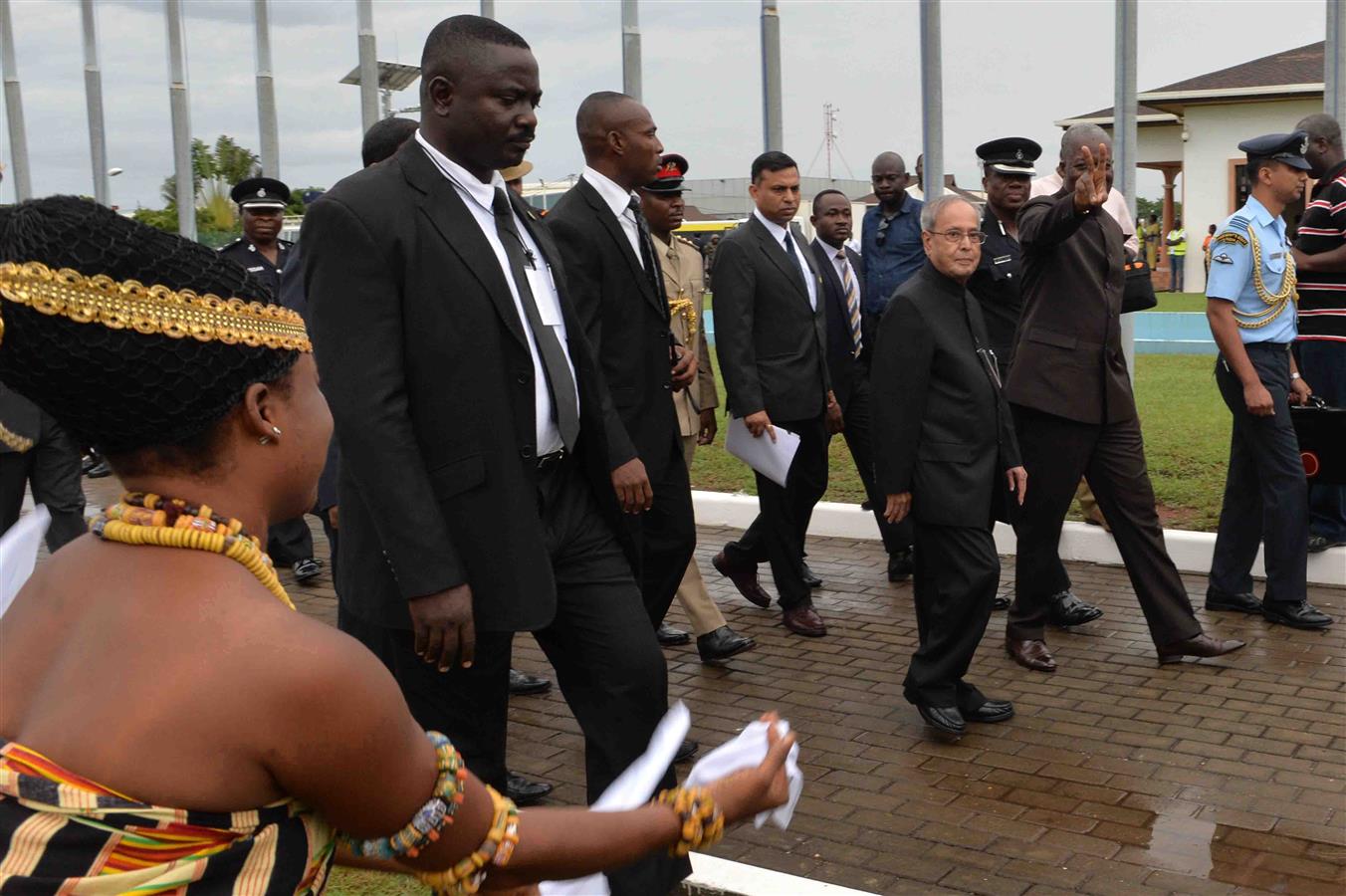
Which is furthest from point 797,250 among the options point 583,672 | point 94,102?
point 94,102

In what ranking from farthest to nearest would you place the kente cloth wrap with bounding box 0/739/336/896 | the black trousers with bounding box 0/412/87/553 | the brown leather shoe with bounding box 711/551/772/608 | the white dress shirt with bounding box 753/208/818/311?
1. the brown leather shoe with bounding box 711/551/772/608
2. the white dress shirt with bounding box 753/208/818/311
3. the black trousers with bounding box 0/412/87/553
4. the kente cloth wrap with bounding box 0/739/336/896

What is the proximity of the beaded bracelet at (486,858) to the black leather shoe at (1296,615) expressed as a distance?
6.10m

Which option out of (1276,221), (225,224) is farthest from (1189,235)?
(1276,221)

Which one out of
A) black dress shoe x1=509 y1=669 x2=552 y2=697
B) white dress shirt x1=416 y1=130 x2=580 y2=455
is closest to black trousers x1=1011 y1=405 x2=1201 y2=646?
black dress shoe x1=509 y1=669 x2=552 y2=697

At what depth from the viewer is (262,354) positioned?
1970 mm

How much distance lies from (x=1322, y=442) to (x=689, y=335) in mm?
3196

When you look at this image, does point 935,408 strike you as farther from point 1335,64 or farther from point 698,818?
point 1335,64

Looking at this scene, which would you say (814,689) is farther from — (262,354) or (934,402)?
(262,354)

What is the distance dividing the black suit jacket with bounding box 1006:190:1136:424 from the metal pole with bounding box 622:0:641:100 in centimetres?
836

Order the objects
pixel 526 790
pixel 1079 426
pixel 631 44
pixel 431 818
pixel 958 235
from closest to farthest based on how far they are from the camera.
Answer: pixel 431 818 < pixel 526 790 < pixel 958 235 < pixel 1079 426 < pixel 631 44

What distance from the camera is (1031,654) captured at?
6.82 m

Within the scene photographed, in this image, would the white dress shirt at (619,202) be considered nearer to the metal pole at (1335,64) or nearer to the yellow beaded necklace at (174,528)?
the yellow beaded necklace at (174,528)

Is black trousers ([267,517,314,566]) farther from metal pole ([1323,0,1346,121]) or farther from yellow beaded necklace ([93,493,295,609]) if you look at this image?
yellow beaded necklace ([93,493,295,609])

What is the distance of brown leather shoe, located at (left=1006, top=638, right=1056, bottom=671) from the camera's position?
22.2 ft
